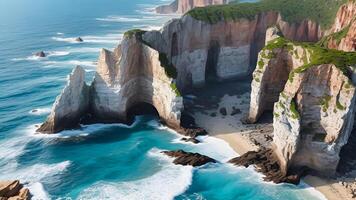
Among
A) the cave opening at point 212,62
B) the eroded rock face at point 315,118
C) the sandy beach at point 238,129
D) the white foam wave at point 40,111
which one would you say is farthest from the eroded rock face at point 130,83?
the cave opening at point 212,62

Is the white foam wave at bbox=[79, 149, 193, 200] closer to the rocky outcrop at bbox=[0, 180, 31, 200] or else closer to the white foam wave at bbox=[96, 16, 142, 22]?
the rocky outcrop at bbox=[0, 180, 31, 200]

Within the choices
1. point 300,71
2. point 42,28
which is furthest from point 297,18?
point 42,28

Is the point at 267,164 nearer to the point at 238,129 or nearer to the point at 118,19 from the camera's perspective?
the point at 238,129

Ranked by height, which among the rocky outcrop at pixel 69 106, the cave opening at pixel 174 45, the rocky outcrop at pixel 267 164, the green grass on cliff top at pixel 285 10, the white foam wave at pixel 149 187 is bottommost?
the white foam wave at pixel 149 187

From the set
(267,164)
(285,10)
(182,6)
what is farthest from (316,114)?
(182,6)

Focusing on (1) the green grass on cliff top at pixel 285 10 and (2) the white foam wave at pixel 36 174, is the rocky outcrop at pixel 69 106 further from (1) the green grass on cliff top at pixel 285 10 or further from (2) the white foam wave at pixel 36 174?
(1) the green grass on cliff top at pixel 285 10

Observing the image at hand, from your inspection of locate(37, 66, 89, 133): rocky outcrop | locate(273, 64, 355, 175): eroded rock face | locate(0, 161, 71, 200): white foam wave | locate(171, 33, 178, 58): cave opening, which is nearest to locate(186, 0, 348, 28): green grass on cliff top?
locate(171, 33, 178, 58): cave opening

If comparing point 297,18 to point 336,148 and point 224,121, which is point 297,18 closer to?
point 224,121
